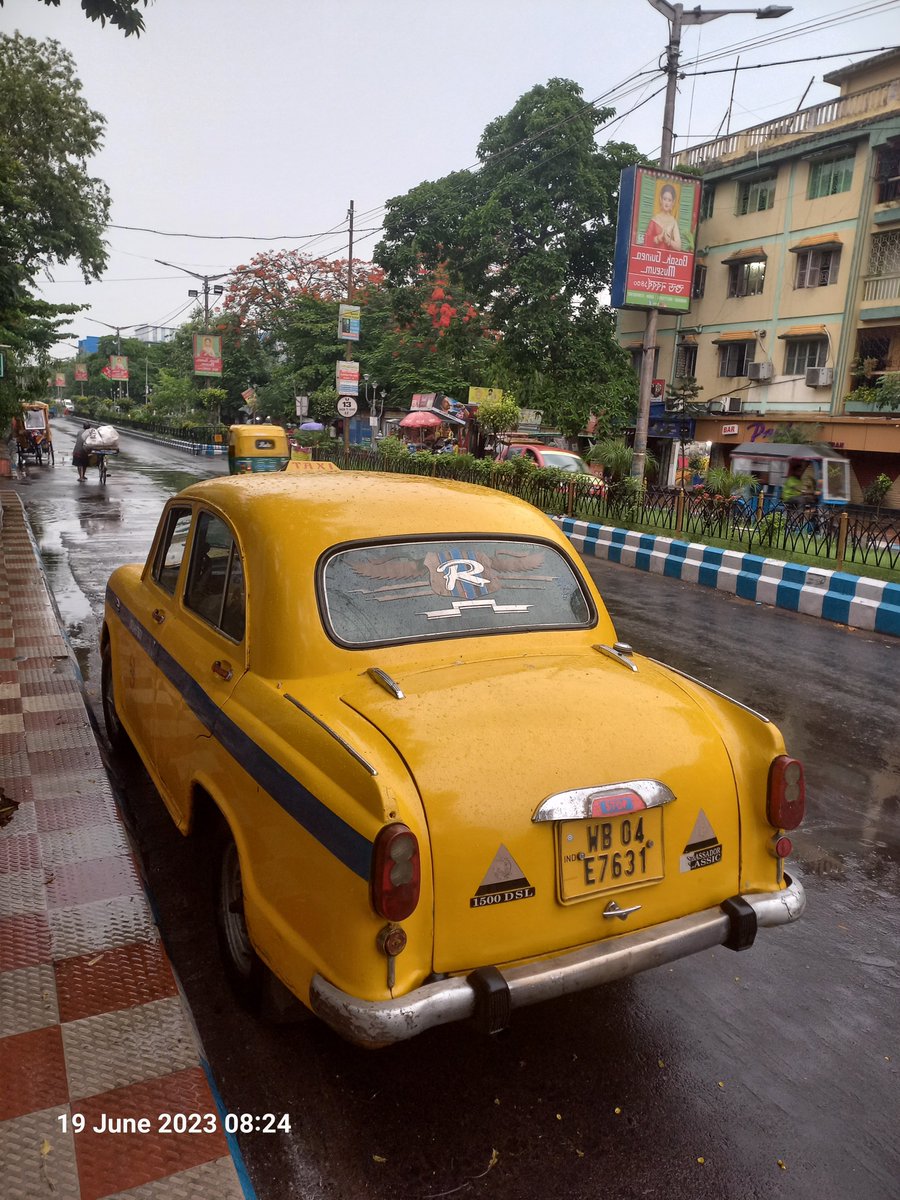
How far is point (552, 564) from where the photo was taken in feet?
11.6

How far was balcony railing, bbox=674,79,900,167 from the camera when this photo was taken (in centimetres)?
2467

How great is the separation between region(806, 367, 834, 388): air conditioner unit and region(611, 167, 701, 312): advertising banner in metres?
11.0

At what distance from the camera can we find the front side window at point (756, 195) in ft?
91.9

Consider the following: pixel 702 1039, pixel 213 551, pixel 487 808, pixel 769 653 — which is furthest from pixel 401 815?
pixel 769 653

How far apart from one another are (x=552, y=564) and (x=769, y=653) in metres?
5.66

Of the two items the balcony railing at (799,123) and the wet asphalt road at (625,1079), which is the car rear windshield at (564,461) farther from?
the wet asphalt road at (625,1079)

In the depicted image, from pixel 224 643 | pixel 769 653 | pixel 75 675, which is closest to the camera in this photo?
pixel 224 643

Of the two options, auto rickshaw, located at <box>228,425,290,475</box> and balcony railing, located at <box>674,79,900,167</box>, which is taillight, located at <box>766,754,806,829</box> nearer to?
auto rickshaw, located at <box>228,425,290,475</box>

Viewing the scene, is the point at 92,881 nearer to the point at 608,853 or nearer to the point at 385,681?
the point at 385,681

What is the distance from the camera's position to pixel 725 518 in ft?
47.2

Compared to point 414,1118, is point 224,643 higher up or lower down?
higher up

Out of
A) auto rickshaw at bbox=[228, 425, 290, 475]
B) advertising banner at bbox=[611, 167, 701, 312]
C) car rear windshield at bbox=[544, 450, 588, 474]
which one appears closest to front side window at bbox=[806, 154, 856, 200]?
advertising banner at bbox=[611, 167, 701, 312]

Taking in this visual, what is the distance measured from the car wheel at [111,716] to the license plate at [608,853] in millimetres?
3346

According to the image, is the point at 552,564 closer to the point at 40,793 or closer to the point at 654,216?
the point at 40,793
